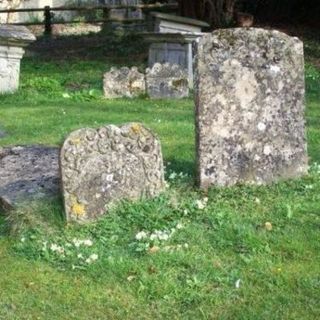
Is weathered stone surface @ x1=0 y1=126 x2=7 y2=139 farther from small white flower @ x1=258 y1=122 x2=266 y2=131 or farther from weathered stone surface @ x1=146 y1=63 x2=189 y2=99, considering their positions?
small white flower @ x1=258 y1=122 x2=266 y2=131

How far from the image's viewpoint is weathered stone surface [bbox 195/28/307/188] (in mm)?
6230

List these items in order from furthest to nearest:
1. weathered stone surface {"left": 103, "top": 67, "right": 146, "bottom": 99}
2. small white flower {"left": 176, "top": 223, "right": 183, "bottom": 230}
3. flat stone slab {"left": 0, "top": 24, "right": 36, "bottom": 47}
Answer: flat stone slab {"left": 0, "top": 24, "right": 36, "bottom": 47}
weathered stone surface {"left": 103, "top": 67, "right": 146, "bottom": 99}
small white flower {"left": 176, "top": 223, "right": 183, "bottom": 230}

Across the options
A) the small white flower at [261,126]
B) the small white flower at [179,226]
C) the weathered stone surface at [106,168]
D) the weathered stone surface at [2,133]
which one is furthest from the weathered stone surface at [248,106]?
the weathered stone surface at [2,133]

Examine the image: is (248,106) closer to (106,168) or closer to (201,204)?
(201,204)

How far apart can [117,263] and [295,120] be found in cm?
226

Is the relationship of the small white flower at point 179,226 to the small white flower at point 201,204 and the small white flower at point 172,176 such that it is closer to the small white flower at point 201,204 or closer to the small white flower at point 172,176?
the small white flower at point 201,204

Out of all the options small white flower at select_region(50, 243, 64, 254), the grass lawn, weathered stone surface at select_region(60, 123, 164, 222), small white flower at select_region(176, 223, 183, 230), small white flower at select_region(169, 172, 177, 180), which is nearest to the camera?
the grass lawn

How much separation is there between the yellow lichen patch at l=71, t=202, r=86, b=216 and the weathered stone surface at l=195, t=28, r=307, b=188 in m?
1.10

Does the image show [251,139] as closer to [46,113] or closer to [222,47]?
[222,47]

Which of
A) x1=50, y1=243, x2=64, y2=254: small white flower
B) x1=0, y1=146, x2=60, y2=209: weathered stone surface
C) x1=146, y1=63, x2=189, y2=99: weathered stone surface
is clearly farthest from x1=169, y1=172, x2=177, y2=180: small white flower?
x1=146, y1=63, x2=189, y2=99: weathered stone surface

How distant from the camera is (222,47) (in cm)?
627

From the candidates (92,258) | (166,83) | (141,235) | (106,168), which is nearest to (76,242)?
(92,258)

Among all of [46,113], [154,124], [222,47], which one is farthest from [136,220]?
[46,113]

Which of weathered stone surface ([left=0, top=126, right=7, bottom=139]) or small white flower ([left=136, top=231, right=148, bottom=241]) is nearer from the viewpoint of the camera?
small white flower ([left=136, top=231, right=148, bottom=241])
